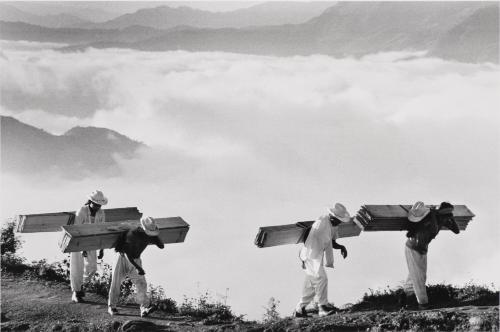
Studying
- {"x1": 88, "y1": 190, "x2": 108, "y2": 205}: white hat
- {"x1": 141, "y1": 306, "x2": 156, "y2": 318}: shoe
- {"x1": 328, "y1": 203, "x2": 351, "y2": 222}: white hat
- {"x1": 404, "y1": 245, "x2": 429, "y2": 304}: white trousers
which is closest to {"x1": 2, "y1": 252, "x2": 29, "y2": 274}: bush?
{"x1": 88, "y1": 190, "x2": 108, "y2": 205}: white hat

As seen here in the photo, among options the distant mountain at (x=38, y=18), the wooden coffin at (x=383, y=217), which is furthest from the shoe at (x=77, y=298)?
the distant mountain at (x=38, y=18)

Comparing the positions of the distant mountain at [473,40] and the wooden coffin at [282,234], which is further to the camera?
the distant mountain at [473,40]

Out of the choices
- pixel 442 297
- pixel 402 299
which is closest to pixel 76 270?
pixel 402 299

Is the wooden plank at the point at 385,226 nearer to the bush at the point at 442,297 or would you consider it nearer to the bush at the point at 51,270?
the bush at the point at 442,297

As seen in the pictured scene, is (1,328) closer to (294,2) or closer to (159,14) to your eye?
(159,14)

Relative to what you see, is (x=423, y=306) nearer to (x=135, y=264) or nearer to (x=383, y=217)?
(x=383, y=217)

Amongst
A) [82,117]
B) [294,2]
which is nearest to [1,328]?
[82,117]
